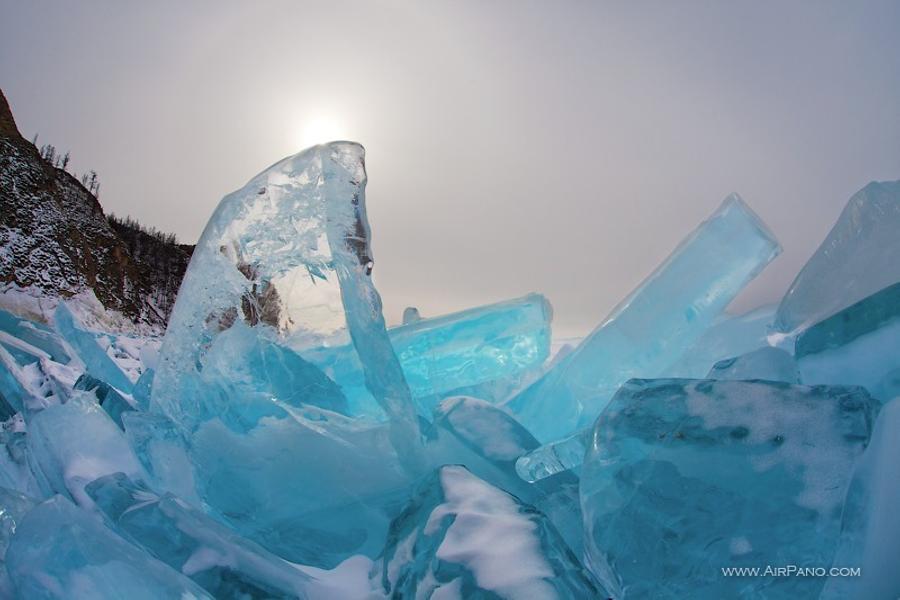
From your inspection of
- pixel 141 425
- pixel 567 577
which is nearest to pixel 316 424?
pixel 141 425

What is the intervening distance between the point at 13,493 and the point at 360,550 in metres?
0.71

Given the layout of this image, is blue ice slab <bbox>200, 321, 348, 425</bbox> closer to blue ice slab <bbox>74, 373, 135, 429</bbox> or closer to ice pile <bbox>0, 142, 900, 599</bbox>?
ice pile <bbox>0, 142, 900, 599</bbox>

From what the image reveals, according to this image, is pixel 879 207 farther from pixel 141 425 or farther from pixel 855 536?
pixel 141 425

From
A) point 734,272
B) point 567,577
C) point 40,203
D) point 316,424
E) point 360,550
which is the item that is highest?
point 40,203

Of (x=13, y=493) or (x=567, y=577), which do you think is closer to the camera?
(x=567, y=577)

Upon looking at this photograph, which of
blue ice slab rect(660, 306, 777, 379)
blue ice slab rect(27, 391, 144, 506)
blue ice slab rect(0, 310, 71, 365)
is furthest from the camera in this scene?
blue ice slab rect(0, 310, 71, 365)

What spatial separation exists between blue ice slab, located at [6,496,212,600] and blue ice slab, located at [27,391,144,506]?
0.45 m

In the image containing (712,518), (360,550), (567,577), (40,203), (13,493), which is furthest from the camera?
(40,203)

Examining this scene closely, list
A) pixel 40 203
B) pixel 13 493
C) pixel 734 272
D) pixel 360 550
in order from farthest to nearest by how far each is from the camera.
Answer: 1. pixel 40 203
2. pixel 734 272
3. pixel 360 550
4. pixel 13 493

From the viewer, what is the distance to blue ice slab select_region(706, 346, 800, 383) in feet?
4.47

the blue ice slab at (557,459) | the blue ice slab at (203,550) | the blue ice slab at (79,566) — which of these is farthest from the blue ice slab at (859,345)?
the blue ice slab at (79,566)

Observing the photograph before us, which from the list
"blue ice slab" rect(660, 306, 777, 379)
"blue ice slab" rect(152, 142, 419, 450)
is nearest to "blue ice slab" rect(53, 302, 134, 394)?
"blue ice slab" rect(152, 142, 419, 450)

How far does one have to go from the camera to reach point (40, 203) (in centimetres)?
1647

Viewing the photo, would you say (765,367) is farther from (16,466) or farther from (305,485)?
(16,466)
